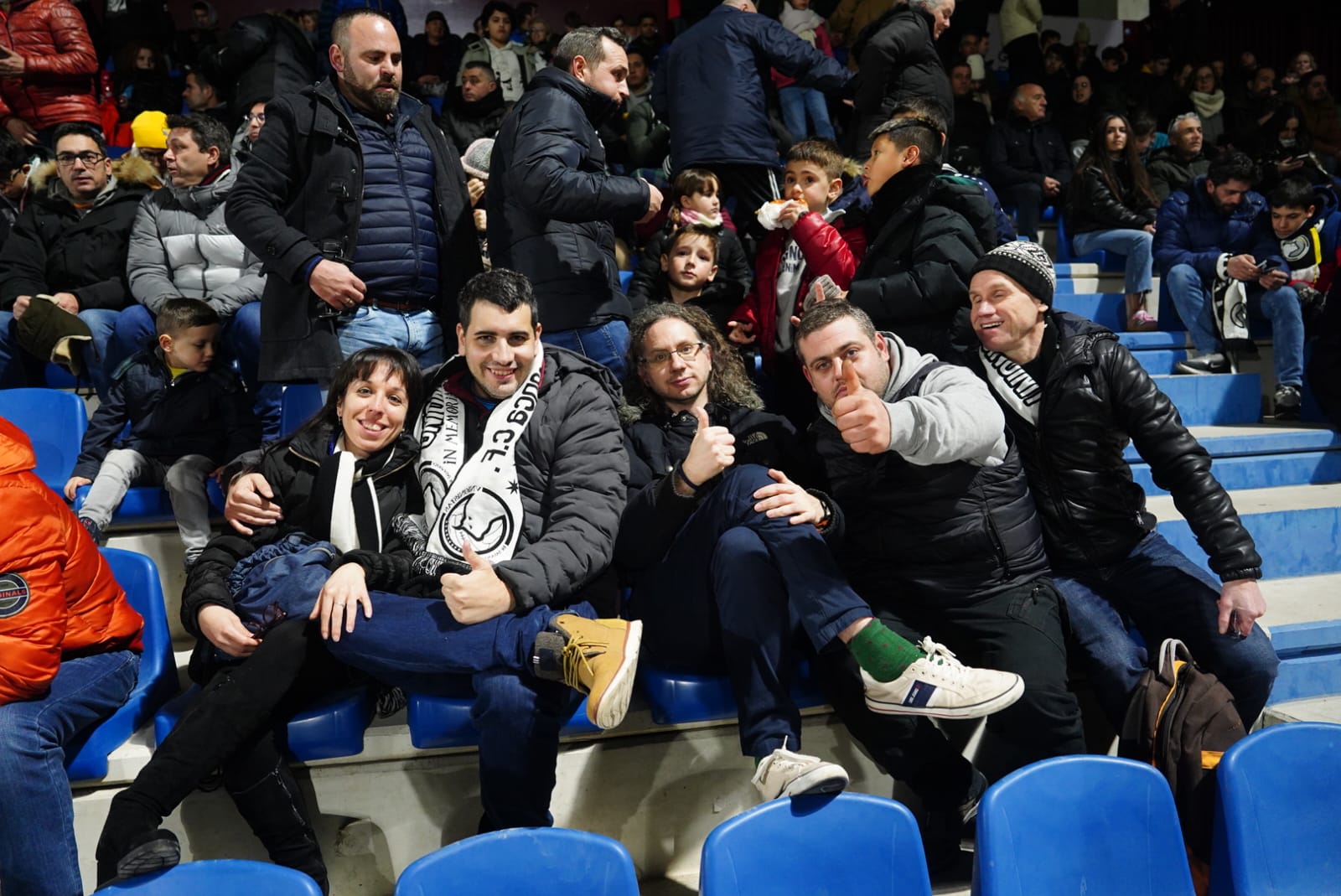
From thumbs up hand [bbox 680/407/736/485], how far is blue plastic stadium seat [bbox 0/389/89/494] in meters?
2.18

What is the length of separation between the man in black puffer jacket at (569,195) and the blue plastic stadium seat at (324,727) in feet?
4.12

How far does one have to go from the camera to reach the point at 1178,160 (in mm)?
6586

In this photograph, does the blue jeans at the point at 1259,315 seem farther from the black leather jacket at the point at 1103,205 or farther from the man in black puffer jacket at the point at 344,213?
the man in black puffer jacket at the point at 344,213

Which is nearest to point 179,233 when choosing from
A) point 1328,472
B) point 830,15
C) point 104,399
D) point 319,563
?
point 104,399

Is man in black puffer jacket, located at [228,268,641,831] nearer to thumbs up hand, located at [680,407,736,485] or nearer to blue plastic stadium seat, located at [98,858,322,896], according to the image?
thumbs up hand, located at [680,407,736,485]

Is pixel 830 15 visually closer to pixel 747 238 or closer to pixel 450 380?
pixel 747 238

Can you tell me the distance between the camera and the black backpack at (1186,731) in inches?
81.7

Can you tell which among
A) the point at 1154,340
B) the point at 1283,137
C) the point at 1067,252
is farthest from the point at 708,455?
the point at 1283,137

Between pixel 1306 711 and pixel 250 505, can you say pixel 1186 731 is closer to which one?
pixel 1306 711

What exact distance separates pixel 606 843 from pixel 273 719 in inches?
40.5

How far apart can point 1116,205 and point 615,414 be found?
4.01m

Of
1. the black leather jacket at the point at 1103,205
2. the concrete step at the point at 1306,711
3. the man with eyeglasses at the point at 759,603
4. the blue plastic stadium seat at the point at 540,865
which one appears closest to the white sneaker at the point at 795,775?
the man with eyeglasses at the point at 759,603

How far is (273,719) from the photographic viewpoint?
2113 millimetres

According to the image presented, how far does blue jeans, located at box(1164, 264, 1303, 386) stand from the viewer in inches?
168
